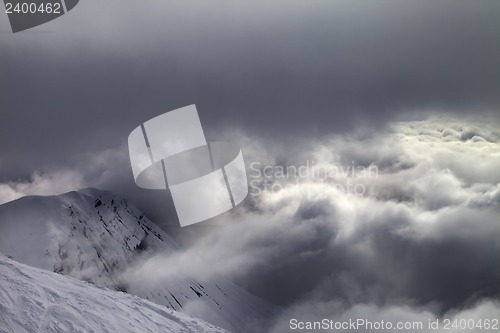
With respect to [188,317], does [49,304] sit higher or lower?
higher

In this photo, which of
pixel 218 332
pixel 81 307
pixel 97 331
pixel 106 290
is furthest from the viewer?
pixel 106 290

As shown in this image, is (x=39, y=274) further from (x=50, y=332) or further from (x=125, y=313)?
(x=50, y=332)

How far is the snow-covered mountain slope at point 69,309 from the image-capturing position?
127ft

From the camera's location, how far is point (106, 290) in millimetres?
57781

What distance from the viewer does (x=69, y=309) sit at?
4291 centimetres

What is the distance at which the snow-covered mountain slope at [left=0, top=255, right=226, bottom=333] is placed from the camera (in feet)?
127

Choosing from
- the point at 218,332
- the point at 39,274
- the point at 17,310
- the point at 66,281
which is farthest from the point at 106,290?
the point at 17,310

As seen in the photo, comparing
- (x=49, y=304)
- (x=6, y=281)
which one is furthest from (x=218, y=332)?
(x=6, y=281)

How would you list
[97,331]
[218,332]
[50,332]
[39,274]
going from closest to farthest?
[50,332] < [97,331] < [39,274] < [218,332]

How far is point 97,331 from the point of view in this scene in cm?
4194

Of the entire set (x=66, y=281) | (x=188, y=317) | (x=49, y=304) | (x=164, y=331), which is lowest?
(x=188, y=317)

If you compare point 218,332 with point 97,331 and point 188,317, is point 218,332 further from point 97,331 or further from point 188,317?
point 97,331

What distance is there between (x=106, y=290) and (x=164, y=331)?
11790 mm

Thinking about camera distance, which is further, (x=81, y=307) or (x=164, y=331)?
(x=164, y=331)
